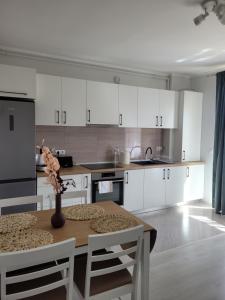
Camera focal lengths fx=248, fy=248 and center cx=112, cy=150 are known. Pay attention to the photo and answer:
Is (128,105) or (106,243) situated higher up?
(128,105)

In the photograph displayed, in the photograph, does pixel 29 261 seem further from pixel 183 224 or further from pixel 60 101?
pixel 183 224

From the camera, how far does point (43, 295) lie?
154 centimetres

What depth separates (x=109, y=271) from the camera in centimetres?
153

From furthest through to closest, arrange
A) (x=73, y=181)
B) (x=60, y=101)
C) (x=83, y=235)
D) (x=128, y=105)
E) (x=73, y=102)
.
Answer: (x=128, y=105) < (x=73, y=102) < (x=60, y=101) < (x=73, y=181) < (x=83, y=235)

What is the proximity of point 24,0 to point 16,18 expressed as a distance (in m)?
0.43

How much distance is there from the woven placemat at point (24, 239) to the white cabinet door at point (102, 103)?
2.48 meters

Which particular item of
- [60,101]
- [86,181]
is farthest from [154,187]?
[60,101]

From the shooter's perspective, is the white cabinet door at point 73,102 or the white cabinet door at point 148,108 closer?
the white cabinet door at point 73,102

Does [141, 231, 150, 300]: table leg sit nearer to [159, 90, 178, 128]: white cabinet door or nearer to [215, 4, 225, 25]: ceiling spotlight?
[215, 4, 225, 25]: ceiling spotlight

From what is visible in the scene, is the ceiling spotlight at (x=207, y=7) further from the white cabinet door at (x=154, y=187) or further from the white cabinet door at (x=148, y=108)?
the white cabinet door at (x=154, y=187)

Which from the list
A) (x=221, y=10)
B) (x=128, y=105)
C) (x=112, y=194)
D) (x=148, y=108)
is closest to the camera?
(x=221, y=10)

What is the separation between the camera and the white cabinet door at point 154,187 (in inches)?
171

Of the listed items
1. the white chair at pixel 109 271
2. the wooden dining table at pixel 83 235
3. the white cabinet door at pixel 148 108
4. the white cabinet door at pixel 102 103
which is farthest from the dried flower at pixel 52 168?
the white cabinet door at pixel 148 108

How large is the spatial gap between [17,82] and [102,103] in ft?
4.56
